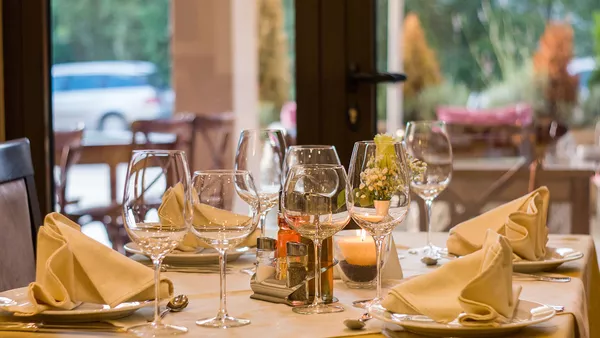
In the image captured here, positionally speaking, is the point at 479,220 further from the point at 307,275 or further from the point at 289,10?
the point at 289,10

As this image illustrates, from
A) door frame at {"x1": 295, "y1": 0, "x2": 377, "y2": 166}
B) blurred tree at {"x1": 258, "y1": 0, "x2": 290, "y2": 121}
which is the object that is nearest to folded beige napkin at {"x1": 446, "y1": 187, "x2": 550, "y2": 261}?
door frame at {"x1": 295, "y1": 0, "x2": 377, "y2": 166}

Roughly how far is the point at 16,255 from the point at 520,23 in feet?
21.2

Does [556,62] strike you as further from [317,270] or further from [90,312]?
[90,312]

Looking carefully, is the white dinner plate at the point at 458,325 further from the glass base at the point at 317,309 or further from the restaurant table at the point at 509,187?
the restaurant table at the point at 509,187

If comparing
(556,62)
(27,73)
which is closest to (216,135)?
(27,73)

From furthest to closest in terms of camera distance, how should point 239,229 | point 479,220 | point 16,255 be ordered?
point 16,255 → point 479,220 → point 239,229

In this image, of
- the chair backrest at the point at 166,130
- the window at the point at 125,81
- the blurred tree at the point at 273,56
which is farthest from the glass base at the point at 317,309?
the window at the point at 125,81

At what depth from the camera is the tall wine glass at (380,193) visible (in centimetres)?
131

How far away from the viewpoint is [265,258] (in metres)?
1.42

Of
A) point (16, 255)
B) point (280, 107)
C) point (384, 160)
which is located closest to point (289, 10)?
point (280, 107)

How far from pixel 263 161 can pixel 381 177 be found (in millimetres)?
442

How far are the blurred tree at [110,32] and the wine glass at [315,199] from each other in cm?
203

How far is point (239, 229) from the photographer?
4.00 ft

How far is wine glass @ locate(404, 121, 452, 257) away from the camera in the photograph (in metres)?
1.81
